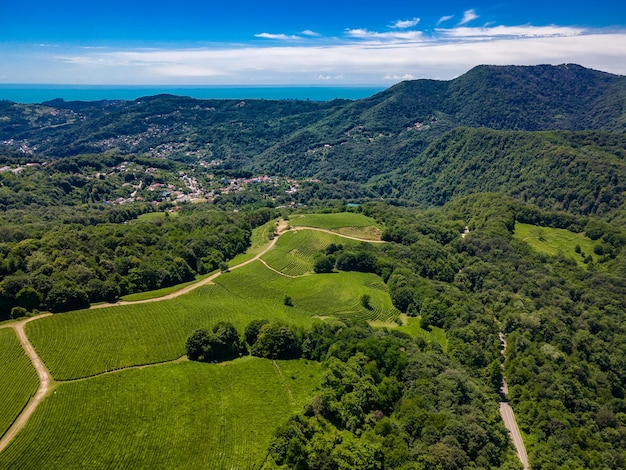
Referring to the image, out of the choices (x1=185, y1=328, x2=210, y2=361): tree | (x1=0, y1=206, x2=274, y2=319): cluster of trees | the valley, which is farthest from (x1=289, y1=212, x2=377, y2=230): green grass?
(x1=185, y1=328, x2=210, y2=361): tree

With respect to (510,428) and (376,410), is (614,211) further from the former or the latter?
(376,410)

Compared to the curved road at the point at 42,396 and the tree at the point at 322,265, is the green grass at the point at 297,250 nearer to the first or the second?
the tree at the point at 322,265

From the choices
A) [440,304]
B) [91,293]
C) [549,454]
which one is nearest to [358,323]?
[440,304]

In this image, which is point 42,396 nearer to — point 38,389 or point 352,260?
point 38,389

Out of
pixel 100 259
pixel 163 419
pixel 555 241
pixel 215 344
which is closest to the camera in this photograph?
pixel 163 419

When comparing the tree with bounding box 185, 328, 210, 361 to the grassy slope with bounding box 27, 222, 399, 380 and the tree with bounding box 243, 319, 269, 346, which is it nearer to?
the grassy slope with bounding box 27, 222, 399, 380

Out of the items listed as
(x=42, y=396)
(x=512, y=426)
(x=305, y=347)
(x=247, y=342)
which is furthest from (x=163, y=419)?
(x=512, y=426)
